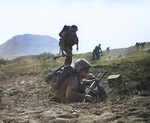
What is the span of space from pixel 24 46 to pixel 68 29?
593ft

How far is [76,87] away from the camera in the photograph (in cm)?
593

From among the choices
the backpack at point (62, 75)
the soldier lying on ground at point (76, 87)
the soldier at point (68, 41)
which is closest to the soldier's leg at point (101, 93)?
the soldier lying on ground at point (76, 87)

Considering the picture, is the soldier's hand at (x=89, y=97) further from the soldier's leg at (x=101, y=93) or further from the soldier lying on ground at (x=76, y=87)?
the soldier's leg at (x=101, y=93)

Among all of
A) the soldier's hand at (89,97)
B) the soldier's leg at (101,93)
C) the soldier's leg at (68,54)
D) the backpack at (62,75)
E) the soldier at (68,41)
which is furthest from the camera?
the soldier's leg at (68,54)

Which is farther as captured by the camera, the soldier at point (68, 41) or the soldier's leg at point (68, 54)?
the soldier's leg at point (68, 54)

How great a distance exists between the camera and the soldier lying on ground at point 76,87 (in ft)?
19.1

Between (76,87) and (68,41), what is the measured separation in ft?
12.2

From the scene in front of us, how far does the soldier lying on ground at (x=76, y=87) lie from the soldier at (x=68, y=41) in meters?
2.67

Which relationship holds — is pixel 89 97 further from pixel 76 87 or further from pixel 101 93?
pixel 101 93

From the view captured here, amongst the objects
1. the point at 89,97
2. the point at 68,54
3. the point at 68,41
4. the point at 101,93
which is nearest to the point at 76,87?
the point at 89,97

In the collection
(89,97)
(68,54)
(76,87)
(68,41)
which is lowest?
(89,97)

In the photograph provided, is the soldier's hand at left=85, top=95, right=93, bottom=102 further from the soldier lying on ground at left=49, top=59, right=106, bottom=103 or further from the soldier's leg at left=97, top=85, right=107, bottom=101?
the soldier's leg at left=97, top=85, right=107, bottom=101

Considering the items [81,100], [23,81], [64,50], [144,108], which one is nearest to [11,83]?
[23,81]

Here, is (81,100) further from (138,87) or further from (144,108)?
(138,87)
